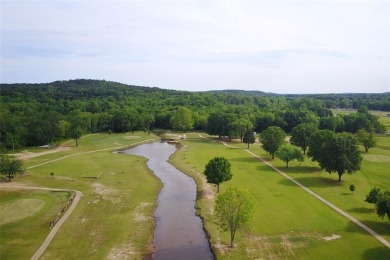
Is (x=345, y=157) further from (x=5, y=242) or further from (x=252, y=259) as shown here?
(x=5, y=242)

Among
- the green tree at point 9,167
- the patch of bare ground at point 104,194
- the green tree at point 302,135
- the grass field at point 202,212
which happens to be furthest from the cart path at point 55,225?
the green tree at point 302,135

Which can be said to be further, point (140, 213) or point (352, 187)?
point (352, 187)

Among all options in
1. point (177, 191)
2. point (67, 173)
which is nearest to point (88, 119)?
point (67, 173)

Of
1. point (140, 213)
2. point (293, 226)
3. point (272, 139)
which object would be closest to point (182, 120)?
point (272, 139)

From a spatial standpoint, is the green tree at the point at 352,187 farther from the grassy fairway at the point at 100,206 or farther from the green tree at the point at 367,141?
the green tree at the point at 367,141

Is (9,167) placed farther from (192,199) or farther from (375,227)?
(375,227)

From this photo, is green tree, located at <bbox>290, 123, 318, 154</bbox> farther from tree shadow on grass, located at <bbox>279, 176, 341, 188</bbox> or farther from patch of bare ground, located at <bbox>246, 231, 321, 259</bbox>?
patch of bare ground, located at <bbox>246, 231, 321, 259</bbox>
